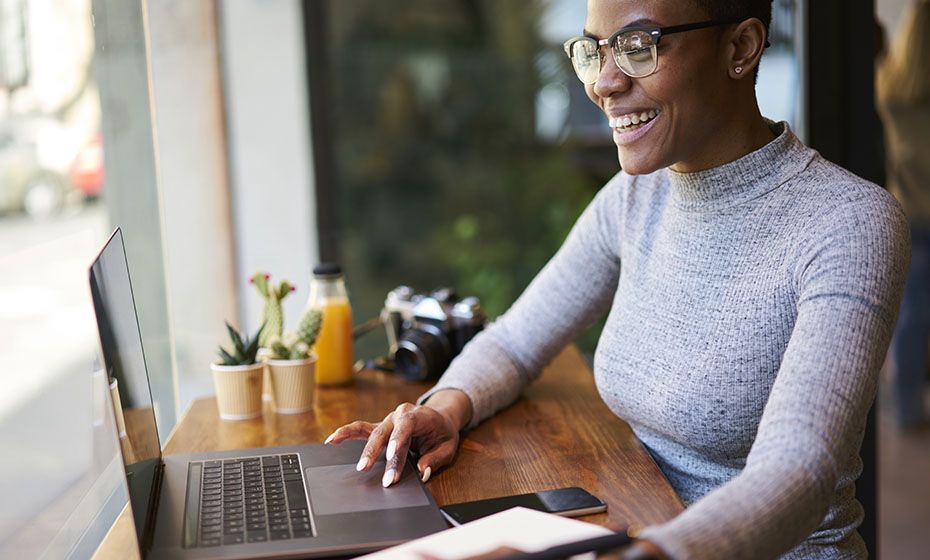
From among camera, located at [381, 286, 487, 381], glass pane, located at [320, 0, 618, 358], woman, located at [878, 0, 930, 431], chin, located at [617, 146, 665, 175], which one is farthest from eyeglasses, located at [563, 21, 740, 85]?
glass pane, located at [320, 0, 618, 358]

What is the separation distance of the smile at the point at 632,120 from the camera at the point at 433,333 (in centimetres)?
57

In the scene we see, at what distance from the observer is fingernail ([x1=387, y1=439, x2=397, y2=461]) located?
1237mm

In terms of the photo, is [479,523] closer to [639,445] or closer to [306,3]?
[639,445]

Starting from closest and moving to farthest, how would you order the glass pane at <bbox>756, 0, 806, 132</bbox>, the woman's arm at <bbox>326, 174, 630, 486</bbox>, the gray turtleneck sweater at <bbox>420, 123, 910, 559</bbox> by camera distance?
1. the gray turtleneck sweater at <bbox>420, 123, 910, 559</bbox>
2. the woman's arm at <bbox>326, 174, 630, 486</bbox>
3. the glass pane at <bbox>756, 0, 806, 132</bbox>

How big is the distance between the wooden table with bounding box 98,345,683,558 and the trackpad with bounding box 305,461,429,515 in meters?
0.04

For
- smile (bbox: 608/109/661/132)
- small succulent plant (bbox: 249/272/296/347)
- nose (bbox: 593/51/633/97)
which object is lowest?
small succulent plant (bbox: 249/272/296/347)

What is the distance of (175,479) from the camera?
1.24m

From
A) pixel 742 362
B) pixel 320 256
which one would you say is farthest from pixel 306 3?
pixel 742 362

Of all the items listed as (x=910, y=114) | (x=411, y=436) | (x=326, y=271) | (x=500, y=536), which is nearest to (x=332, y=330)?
(x=326, y=271)

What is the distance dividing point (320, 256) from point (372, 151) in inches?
16.6

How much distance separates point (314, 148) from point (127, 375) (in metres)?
1.97

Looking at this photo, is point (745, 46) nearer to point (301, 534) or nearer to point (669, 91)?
point (669, 91)

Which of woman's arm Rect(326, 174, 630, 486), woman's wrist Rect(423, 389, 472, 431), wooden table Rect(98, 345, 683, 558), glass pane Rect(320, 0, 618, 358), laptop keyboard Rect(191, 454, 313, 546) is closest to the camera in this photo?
laptop keyboard Rect(191, 454, 313, 546)

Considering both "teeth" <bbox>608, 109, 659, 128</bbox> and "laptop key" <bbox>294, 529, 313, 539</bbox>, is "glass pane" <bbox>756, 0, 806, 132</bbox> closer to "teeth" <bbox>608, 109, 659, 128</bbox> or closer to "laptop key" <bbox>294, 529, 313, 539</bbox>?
"teeth" <bbox>608, 109, 659, 128</bbox>
